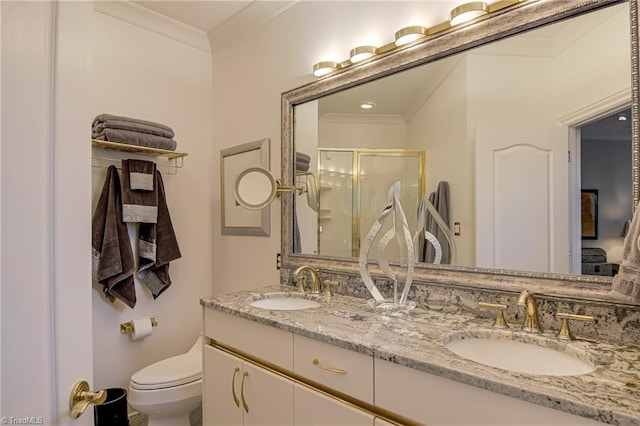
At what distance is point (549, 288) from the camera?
1304mm

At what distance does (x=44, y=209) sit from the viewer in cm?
64

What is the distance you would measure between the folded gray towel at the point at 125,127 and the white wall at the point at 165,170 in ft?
0.63

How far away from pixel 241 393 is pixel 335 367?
1.86 feet

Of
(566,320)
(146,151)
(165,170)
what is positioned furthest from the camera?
(165,170)

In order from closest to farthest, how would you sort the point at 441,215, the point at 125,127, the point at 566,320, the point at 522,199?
1. the point at 566,320
2. the point at 522,199
3. the point at 441,215
4. the point at 125,127

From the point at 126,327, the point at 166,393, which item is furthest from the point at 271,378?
the point at 126,327

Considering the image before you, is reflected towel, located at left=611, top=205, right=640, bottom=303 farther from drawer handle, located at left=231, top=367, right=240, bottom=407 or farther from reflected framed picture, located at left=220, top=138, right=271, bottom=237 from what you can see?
reflected framed picture, located at left=220, top=138, right=271, bottom=237

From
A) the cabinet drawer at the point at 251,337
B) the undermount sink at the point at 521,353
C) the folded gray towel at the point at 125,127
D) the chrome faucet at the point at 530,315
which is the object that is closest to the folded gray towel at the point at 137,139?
the folded gray towel at the point at 125,127

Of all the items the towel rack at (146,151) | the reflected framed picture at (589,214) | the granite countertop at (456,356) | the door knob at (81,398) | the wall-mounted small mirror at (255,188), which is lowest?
the granite countertop at (456,356)

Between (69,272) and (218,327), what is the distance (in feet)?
3.79

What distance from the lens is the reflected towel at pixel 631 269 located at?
95cm

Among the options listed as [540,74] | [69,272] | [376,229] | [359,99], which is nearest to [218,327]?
[376,229]

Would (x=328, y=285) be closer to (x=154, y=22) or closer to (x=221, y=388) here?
(x=221, y=388)

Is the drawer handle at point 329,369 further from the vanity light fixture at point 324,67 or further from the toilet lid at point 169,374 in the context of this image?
the vanity light fixture at point 324,67
